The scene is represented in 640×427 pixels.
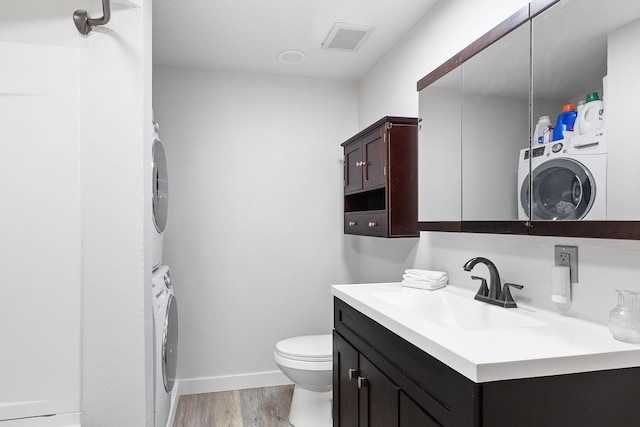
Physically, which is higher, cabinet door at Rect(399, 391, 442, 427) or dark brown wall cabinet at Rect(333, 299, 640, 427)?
dark brown wall cabinet at Rect(333, 299, 640, 427)

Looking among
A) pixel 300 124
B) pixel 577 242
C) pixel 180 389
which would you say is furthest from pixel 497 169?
pixel 180 389

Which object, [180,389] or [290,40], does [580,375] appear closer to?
[290,40]

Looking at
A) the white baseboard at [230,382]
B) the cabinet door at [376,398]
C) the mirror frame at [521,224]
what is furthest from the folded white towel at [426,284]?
Result: the white baseboard at [230,382]

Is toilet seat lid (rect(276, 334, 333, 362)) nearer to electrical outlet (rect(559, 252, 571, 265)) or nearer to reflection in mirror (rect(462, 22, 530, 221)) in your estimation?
reflection in mirror (rect(462, 22, 530, 221))

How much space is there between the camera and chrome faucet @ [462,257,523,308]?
1515 millimetres

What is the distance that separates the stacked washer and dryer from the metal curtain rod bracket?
59 centimetres

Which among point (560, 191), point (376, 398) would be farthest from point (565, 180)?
point (376, 398)

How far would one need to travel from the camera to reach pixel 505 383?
3.02 feet

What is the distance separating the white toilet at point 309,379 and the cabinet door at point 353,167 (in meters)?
1.05

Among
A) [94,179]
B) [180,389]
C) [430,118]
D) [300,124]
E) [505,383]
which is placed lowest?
[180,389]

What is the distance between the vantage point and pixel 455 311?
5.54ft

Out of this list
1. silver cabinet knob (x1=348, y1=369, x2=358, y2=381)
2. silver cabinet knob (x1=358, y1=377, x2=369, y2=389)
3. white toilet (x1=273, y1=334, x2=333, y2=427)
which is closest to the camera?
silver cabinet knob (x1=358, y1=377, x2=369, y2=389)

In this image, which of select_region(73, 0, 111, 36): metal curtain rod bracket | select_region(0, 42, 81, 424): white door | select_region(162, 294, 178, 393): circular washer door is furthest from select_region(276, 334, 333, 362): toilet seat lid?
select_region(73, 0, 111, 36): metal curtain rod bracket

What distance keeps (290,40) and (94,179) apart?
1.57 meters
